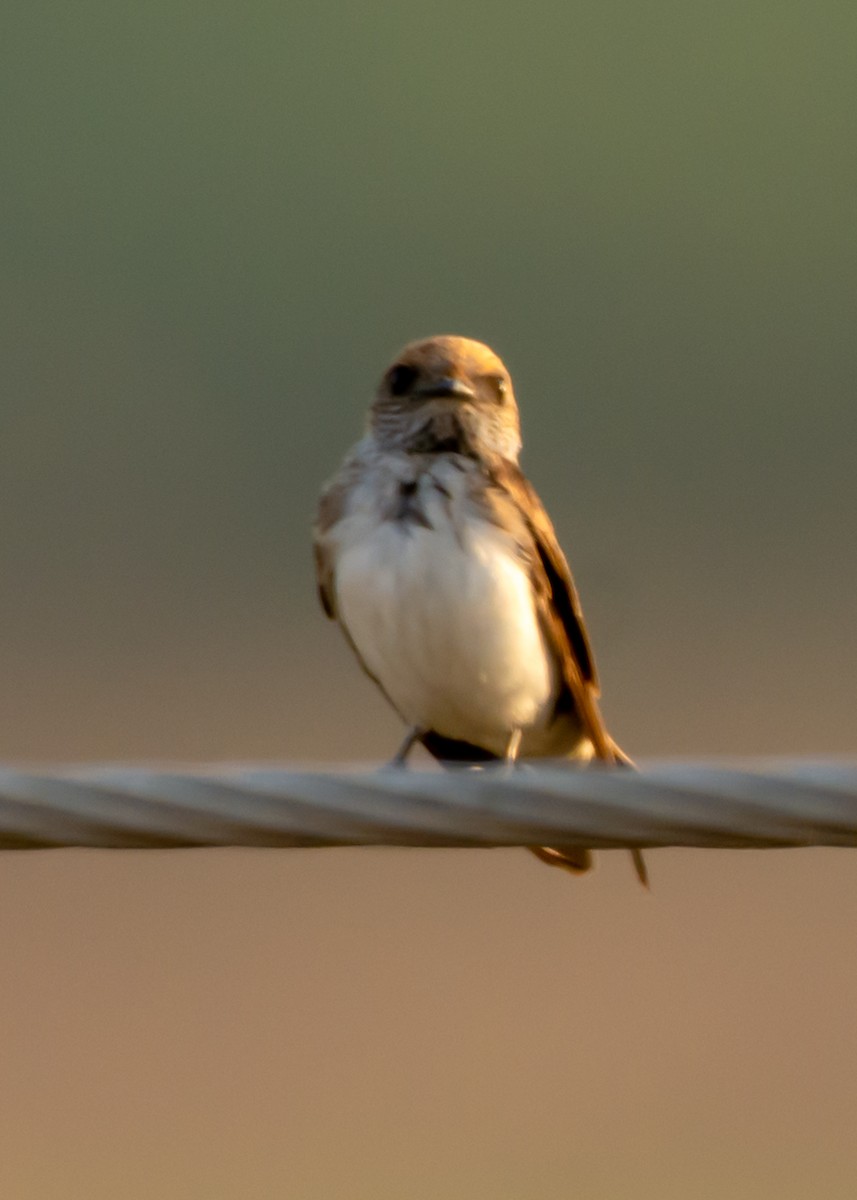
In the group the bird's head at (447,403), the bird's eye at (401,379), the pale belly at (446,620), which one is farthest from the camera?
the bird's eye at (401,379)

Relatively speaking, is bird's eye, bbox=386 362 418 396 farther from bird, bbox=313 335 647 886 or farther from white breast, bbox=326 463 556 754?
white breast, bbox=326 463 556 754

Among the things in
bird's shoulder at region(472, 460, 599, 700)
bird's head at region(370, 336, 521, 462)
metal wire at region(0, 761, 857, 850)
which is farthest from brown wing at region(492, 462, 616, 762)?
metal wire at region(0, 761, 857, 850)

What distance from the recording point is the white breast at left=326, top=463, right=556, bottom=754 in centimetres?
425

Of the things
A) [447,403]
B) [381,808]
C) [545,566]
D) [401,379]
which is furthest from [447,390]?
[381,808]

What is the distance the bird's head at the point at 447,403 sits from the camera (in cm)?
457

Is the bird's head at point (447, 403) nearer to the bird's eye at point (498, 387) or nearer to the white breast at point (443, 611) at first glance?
the bird's eye at point (498, 387)

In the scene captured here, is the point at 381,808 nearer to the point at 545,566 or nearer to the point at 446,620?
the point at 446,620

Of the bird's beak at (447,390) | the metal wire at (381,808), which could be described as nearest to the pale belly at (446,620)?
the bird's beak at (447,390)

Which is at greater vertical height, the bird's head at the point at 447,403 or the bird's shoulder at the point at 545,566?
the bird's head at the point at 447,403

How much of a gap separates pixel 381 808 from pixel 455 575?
1.96 m

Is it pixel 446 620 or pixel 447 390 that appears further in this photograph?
pixel 447 390

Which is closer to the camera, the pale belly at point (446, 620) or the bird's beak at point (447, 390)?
the pale belly at point (446, 620)

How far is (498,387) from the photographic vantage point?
4.88 metres

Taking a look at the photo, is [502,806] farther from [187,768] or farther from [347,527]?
[347,527]
